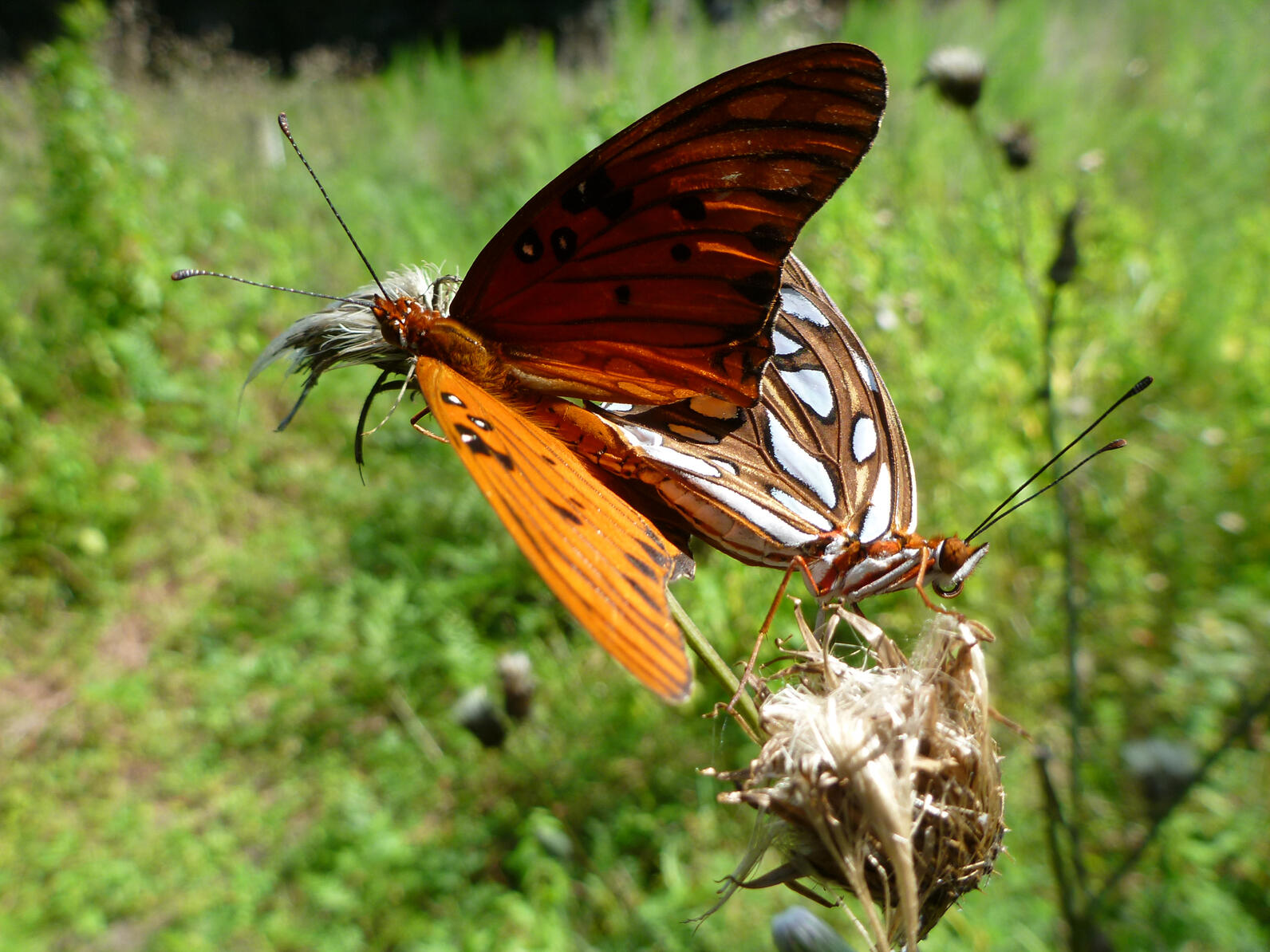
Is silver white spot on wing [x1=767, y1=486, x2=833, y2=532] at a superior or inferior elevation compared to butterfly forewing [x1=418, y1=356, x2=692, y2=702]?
inferior

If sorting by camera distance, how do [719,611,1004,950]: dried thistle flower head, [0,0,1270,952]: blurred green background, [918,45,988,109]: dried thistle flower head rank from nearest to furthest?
[719,611,1004,950]: dried thistle flower head
[0,0,1270,952]: blurred green background
[918,45,988,109]: dried thistle flower head

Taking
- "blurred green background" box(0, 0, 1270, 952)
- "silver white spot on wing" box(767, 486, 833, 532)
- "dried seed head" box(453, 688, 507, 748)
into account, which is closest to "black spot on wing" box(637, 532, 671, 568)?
"silver white spot on wing" box(767, 486, 833, 532)

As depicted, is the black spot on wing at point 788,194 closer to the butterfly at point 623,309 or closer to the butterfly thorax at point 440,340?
the butterfly at point 623,309

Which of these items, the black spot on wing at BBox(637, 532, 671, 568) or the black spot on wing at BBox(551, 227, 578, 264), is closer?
the black spot on wing at BBox(637, 532, 671, 568)

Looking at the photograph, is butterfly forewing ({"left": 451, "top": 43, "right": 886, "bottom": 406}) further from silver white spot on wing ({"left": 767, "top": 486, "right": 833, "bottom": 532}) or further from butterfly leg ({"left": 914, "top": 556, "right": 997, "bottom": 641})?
butterfly leg ({"left": 914, "top": 556, "right": 997, "bottom": 641})

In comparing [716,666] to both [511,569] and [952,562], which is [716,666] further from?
[511,569]

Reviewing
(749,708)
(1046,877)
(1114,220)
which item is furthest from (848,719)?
(1114,220)

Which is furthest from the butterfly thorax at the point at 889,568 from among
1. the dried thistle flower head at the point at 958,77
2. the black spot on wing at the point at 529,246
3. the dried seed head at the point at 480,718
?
the dried thistle flower head at the point at 958,77
